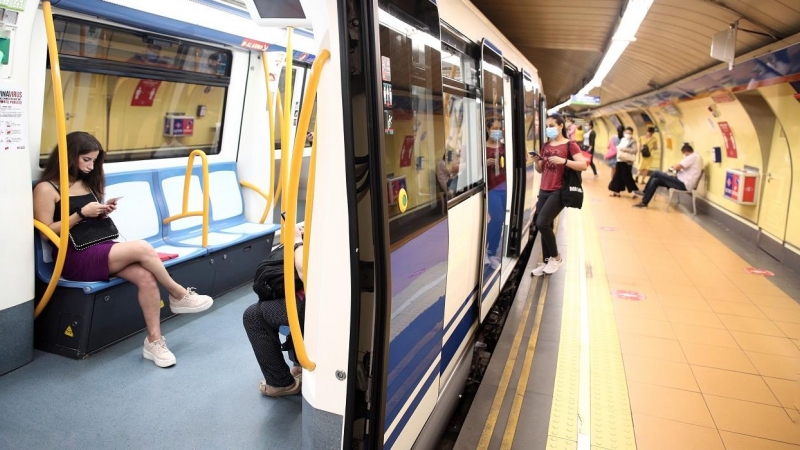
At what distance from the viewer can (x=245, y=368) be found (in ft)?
12.2

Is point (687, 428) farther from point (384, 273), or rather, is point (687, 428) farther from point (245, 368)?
point (245, 368)

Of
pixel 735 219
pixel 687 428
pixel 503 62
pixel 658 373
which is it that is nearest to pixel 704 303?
pixel 658 373

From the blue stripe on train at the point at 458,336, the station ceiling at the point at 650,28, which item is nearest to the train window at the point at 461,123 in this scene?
the blue stripe on train at the point at 458,336

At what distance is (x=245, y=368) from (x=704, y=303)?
15.6 ft

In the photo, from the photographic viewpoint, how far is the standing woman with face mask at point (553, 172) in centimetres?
607

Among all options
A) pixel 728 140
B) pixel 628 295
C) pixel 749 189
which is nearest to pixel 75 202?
pixel 628 295

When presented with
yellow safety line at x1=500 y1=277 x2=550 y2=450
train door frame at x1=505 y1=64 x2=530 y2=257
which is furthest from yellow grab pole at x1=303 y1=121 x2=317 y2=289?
train door frame at x1=505 y1=64 x2=530 y2=257

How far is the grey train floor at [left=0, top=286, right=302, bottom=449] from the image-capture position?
114 inches

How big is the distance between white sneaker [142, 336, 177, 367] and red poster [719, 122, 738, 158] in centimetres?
982

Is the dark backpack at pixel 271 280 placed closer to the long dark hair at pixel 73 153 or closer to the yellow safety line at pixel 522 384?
the yellow safety line at pixel 522 384

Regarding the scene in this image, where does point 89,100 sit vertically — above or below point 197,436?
above

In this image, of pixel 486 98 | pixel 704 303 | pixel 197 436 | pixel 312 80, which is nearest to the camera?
pixel 312 80

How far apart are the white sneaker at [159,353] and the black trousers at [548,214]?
14.0 ft

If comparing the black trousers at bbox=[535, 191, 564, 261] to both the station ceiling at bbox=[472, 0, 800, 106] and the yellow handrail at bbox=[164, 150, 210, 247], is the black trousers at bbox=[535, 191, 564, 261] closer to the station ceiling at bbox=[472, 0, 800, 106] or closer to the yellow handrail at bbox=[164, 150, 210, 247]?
the station ceiling at bbox=[472, 0, 800, 106]
